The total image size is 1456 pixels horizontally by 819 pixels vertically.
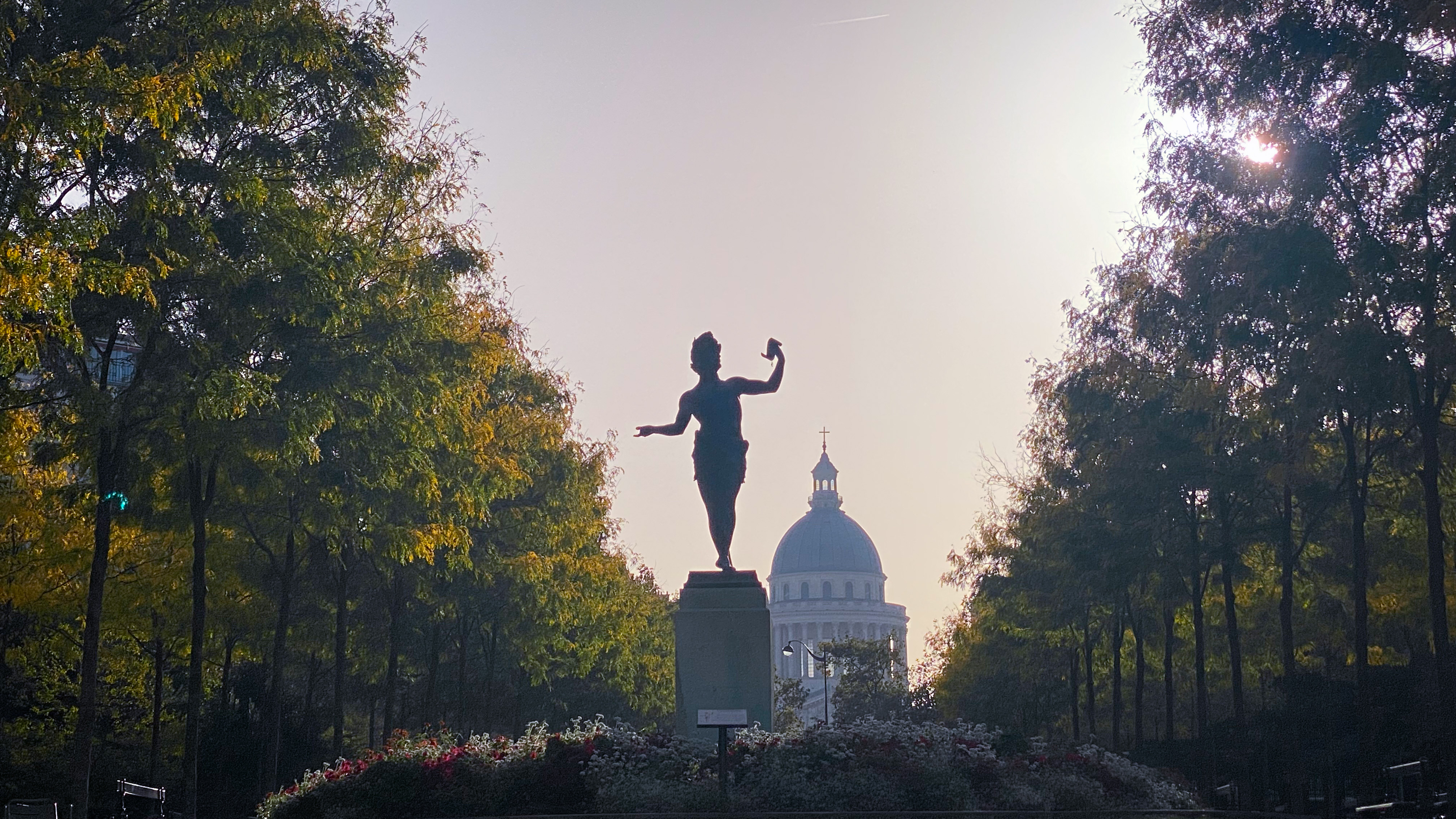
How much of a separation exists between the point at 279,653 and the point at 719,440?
1029 centimetres

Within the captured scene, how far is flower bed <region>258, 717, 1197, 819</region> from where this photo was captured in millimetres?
16203

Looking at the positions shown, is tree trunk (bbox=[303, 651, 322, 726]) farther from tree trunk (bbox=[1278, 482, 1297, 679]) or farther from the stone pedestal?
tree trunk (bbox=[1278, 482, 1297, 679])

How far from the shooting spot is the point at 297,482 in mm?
22016

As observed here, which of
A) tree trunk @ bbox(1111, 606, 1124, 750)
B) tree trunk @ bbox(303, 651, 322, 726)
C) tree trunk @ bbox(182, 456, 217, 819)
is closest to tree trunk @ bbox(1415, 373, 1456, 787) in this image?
tree trunk @ bbox(182, 456, 217, 819)

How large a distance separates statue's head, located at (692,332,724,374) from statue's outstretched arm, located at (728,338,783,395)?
1.29ft

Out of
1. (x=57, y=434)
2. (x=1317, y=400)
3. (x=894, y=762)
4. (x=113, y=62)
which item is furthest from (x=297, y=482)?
(x=1317, y=400)

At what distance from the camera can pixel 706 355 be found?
20188 millimetres

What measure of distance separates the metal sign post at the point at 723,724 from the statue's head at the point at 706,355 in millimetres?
5705

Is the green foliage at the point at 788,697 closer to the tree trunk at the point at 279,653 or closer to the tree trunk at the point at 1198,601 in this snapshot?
the tree trunk at the point at 1198,601

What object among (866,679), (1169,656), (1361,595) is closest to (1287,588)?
(1361,595)

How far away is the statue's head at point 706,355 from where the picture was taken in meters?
20.1

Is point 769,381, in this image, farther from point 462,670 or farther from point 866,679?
point 866,679

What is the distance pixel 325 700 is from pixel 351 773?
31.0 meters

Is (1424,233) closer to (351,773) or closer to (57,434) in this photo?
A: (351,773)
